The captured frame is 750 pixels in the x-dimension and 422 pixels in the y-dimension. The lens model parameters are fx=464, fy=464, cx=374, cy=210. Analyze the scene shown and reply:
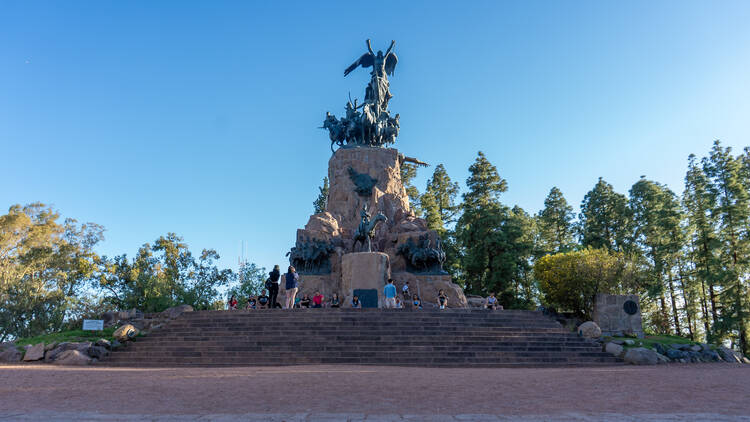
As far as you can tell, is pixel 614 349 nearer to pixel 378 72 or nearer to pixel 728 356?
pixel 728 356

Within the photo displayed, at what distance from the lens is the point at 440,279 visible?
28.0 meters

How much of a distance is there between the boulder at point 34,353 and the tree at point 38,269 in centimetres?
1390

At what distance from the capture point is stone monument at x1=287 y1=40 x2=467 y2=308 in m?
25.3

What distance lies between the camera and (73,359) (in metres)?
14.2

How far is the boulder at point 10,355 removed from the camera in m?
15.0

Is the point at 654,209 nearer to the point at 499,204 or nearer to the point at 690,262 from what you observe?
the point at 690,262

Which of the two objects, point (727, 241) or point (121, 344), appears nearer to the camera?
point (121, 344)

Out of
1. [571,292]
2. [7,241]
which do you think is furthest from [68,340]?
[571,292]

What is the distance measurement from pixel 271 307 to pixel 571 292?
1712 cm

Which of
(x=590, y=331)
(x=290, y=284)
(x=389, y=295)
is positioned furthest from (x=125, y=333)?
(x=590, y=331)

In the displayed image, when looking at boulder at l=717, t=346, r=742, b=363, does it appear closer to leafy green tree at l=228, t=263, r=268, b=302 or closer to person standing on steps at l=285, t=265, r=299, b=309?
person standing on steps at l=285, t=265, r=299, b=309

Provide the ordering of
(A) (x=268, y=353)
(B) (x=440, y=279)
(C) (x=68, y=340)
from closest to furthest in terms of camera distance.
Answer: (A) (x=268, y=353) < (C) (x=68, y=340) < (B) (x=440, y=279)

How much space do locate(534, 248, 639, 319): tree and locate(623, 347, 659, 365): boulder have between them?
35.1 feet

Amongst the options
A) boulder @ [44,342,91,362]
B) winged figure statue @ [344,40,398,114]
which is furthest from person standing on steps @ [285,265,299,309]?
winged figure statue @ [344,40,398,114]
